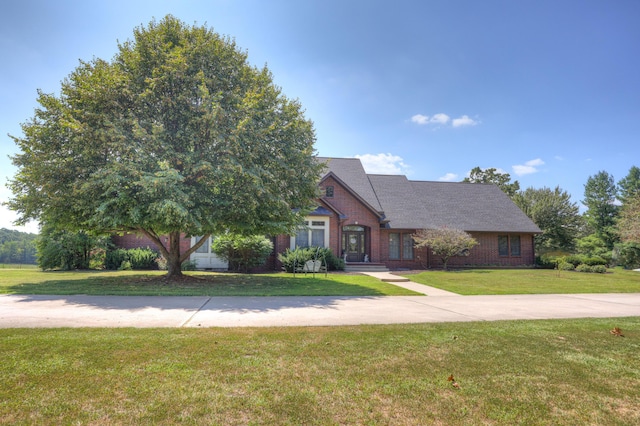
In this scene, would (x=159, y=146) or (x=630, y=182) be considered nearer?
(x=159, y=146)

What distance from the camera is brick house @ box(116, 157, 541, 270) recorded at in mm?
21219

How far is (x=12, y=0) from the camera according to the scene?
9.58 m

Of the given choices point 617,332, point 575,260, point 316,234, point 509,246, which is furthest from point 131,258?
point 575,260

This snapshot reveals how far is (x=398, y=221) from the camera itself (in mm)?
23188

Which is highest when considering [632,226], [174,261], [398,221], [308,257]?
[398,221]

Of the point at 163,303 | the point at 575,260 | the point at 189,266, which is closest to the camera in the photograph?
the point at 163,303

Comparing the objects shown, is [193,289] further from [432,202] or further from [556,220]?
[556,220]

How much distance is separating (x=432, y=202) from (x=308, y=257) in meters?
13.1

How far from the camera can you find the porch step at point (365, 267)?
67.4 feet

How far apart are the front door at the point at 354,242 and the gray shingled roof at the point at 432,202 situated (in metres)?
2.02

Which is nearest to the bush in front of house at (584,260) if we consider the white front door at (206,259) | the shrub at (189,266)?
the white front door at (206,259)

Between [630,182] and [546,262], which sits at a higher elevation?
[630,182]

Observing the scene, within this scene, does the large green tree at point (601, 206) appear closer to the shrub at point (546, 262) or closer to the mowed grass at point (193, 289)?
the shrub at point (546, 262)

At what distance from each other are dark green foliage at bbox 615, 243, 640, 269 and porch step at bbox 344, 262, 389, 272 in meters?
24.6
